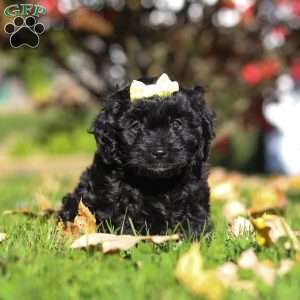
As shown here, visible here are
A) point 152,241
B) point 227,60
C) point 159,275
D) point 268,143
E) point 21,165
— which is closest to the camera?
point 159,275

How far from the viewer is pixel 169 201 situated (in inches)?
168

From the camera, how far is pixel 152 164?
13.2 ft

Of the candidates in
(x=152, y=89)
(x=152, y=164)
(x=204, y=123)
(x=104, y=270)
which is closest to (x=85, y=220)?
(x=152, y=164)

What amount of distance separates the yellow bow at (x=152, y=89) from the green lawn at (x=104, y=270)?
3.29 ft

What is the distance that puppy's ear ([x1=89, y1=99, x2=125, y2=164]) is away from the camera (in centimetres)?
424

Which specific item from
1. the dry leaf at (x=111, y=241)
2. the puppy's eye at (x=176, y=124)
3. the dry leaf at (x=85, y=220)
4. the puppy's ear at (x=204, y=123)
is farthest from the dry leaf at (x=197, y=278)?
the puppy's ear at (x=204, y=123)

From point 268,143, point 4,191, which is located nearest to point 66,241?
point 4,191

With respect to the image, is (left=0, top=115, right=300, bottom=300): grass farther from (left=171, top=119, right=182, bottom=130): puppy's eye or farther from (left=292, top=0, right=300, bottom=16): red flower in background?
(left=292, top=0, right=300, bottom=16): red flower in background

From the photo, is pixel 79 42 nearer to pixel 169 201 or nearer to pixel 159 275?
pixel 169 201

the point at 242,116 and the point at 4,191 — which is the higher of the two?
the point at 242,116

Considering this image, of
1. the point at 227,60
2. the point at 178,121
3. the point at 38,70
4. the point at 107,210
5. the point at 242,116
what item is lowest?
the point at 107,210

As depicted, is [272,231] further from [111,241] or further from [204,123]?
[204,123]

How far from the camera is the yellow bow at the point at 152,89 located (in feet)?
13.6

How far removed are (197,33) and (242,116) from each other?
7.11 feet
